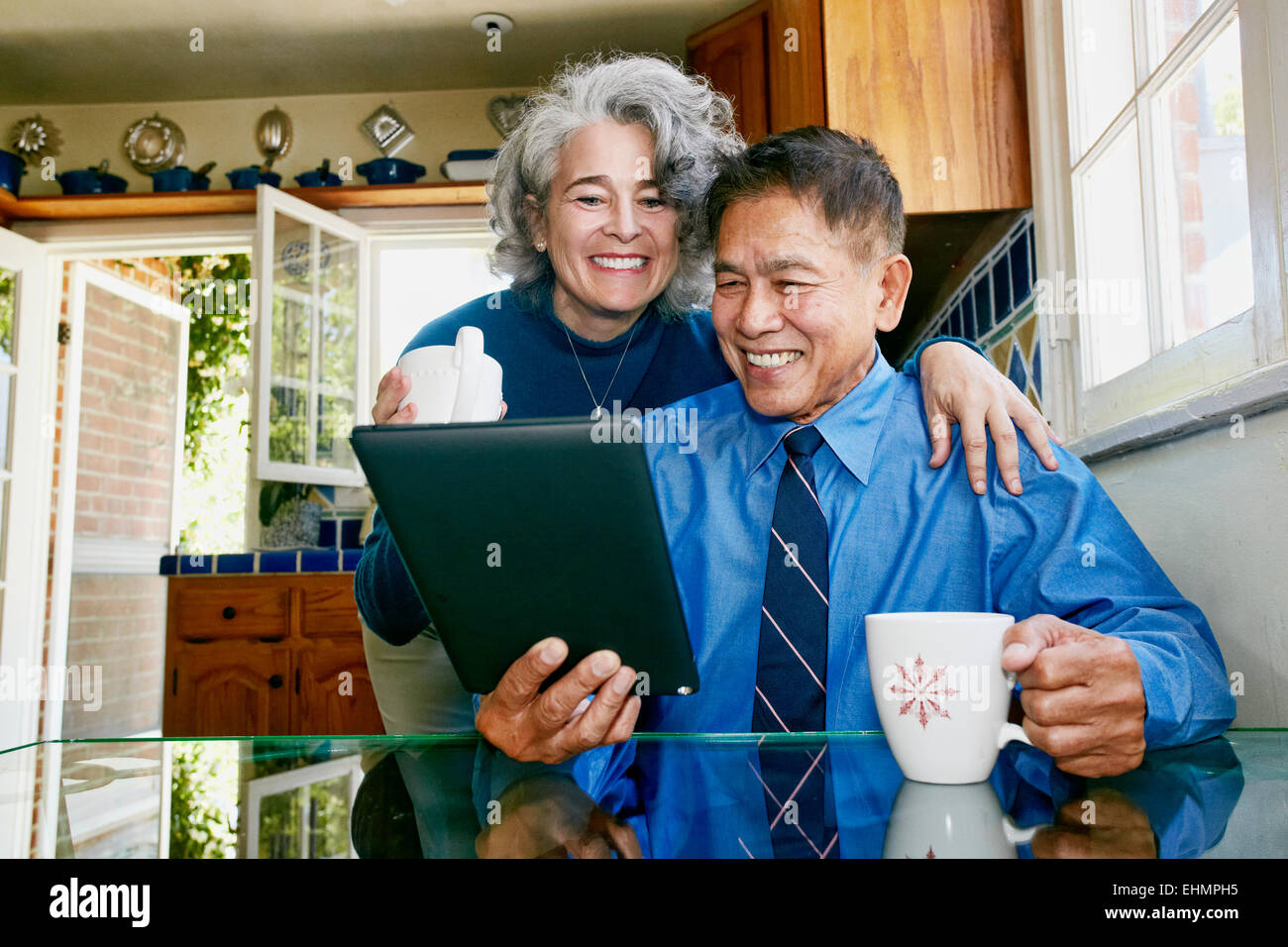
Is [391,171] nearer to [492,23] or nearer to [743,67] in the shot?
[492,23]

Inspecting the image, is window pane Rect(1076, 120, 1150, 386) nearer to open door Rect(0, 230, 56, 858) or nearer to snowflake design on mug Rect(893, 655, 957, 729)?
snowflake design on mug Rect(893, 655, 957, 729)

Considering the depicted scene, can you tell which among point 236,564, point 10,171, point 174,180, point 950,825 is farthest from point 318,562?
point 950,825

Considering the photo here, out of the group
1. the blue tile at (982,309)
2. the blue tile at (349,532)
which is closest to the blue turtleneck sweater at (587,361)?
the blue tile at (982,309)

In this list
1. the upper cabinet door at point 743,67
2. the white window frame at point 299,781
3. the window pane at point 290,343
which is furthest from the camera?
the window pane at point 290,343

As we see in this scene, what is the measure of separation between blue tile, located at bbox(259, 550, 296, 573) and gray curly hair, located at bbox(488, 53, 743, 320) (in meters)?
1.80

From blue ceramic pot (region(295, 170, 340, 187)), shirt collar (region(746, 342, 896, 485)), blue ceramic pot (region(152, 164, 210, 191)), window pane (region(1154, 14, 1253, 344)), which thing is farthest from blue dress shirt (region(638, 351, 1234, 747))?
blue ceramic pot (region(152, 164, 210, 191))

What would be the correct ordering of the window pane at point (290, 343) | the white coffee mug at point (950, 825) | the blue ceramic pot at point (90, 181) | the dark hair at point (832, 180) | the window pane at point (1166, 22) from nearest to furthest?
the white coffee mug at point (950, 825) → the dark hair at point (832, 180) → the window pane at point (1166, 22) → the window pane at point (290, 343) → the blue ceramic pot at point (90, 181)

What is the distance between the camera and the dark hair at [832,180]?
1.08 meters

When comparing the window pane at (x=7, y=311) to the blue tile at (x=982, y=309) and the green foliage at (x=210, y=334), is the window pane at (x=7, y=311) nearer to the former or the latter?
the green foliage at (x=210, y=334)

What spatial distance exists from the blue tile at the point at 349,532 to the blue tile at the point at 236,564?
1.82ft

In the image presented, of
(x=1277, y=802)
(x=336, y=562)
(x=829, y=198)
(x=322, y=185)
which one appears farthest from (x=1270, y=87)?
(x=322, y=185)

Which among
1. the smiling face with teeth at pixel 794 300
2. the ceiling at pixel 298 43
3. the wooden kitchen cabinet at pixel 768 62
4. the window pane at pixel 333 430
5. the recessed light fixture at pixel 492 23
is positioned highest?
the ceiling at pixel 298 43
